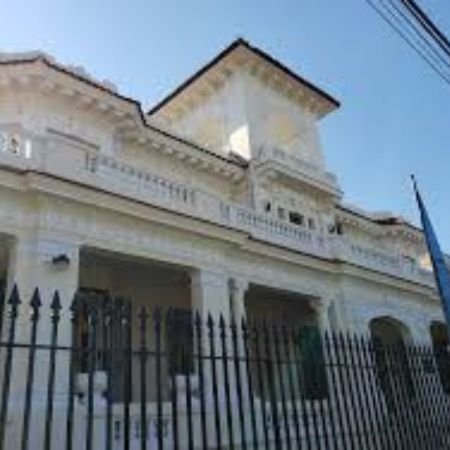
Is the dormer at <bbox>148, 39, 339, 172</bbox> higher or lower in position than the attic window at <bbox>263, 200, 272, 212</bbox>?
higher

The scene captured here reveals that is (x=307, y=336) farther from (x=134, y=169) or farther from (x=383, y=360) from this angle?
(x=134, y=169)

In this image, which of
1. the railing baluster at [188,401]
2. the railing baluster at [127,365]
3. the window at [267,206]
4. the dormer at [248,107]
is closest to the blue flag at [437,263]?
the railing baluster at [188,401]

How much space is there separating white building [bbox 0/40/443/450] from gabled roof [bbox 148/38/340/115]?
7cm

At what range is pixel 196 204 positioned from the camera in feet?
45.8

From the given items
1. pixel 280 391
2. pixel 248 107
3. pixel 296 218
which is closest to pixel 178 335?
pixel 280 391

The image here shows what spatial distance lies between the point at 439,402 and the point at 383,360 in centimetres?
214

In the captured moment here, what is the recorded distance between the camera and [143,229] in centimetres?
1252

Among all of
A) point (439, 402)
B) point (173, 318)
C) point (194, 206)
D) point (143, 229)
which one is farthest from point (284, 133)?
point (173, 318)

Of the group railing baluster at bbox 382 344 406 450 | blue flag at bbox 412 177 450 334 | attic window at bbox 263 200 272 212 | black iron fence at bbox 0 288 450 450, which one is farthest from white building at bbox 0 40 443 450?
railing baluster at bbox 382 344 406 450

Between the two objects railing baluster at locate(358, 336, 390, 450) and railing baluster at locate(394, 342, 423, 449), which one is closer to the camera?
railing baluster at locate(358, 336, 390, 450)

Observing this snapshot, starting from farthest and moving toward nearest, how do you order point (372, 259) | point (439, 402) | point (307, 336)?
point (372, 259), point (439, 402), point (307, 336)

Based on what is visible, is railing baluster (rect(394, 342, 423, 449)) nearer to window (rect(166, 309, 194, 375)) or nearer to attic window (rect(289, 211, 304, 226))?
window (rect(166, 309, 194, 375))

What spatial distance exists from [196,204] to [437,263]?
Result: 228 inches

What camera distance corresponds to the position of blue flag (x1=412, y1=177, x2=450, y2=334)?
1009 centimetres
